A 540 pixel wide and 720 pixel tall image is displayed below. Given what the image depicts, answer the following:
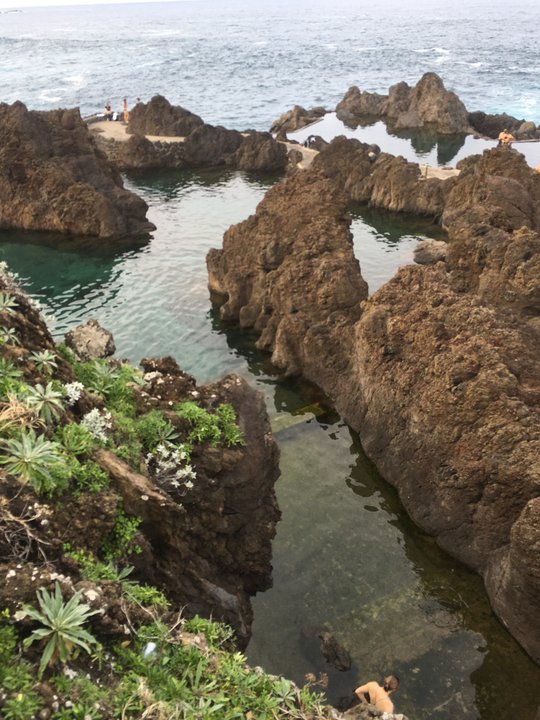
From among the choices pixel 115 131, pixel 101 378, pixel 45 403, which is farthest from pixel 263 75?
pixel 45 403

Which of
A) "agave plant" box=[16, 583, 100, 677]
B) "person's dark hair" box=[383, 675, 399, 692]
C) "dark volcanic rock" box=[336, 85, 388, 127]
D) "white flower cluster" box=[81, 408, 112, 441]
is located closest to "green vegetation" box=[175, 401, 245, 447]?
"white flower cluster" box=[81, 408, 112, 441]

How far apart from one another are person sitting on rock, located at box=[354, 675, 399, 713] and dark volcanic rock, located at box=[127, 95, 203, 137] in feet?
225

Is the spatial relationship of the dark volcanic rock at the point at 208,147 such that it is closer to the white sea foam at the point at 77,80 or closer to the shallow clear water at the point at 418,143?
the shallow clear water at the point at 418,143

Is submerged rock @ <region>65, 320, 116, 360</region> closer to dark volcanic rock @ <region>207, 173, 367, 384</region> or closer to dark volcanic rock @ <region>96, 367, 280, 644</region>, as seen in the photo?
dark volcanic rock @ <region>96, 367, 280, 644</region>

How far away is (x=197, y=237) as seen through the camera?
45594mm

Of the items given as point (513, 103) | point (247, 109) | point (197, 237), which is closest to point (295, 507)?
point (197, 237)

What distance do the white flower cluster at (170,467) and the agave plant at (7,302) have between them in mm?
4743

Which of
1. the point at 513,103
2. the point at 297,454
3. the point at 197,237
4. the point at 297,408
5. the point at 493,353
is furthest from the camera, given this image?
the point at 513,103

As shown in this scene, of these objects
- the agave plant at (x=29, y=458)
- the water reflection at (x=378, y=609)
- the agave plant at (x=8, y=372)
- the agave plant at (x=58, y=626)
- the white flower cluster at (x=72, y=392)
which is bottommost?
the water reflection at (x=378, y=609)

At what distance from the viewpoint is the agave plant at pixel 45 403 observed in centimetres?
1126

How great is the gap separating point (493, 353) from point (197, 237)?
31169 millimetres

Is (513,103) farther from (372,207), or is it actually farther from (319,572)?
(319,572)

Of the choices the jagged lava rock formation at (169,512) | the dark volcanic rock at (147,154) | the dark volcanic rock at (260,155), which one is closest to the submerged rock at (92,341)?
the jagged lava rock formation at (169,512)

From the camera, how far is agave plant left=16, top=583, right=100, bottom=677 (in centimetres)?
785
